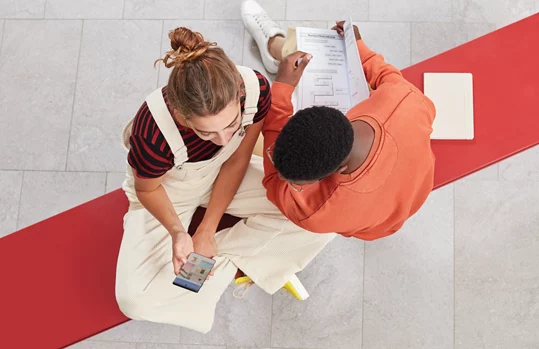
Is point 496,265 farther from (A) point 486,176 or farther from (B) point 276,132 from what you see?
(B) point 276,132

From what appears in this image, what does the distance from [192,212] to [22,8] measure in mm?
2077

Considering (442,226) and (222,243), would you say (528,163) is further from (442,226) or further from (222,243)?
(222,243)

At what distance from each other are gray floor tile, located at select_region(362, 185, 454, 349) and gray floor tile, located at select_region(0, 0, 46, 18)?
249cm

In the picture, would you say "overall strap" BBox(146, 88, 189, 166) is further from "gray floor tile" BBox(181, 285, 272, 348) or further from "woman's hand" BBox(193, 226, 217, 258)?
"gray floor tile" BBox(181, 285, 272, 348)

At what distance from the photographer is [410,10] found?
3.44 metres

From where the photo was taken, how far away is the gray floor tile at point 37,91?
3375 millimetres

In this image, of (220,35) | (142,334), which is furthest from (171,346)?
(220,35)

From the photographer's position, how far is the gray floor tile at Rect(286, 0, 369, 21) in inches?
136

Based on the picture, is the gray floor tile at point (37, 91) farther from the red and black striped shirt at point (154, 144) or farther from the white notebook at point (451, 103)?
the white notebook at point (451, 103)

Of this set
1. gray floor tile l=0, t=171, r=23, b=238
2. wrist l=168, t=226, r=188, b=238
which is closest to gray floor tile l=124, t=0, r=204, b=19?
gray floor tile l=0, t=171, r=23, b=238

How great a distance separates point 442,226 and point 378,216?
1.46 m

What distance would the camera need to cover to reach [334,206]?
5.84 feet

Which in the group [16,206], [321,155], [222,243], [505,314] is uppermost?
[321,155]

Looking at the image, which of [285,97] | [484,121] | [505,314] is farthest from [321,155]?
[505,314]
